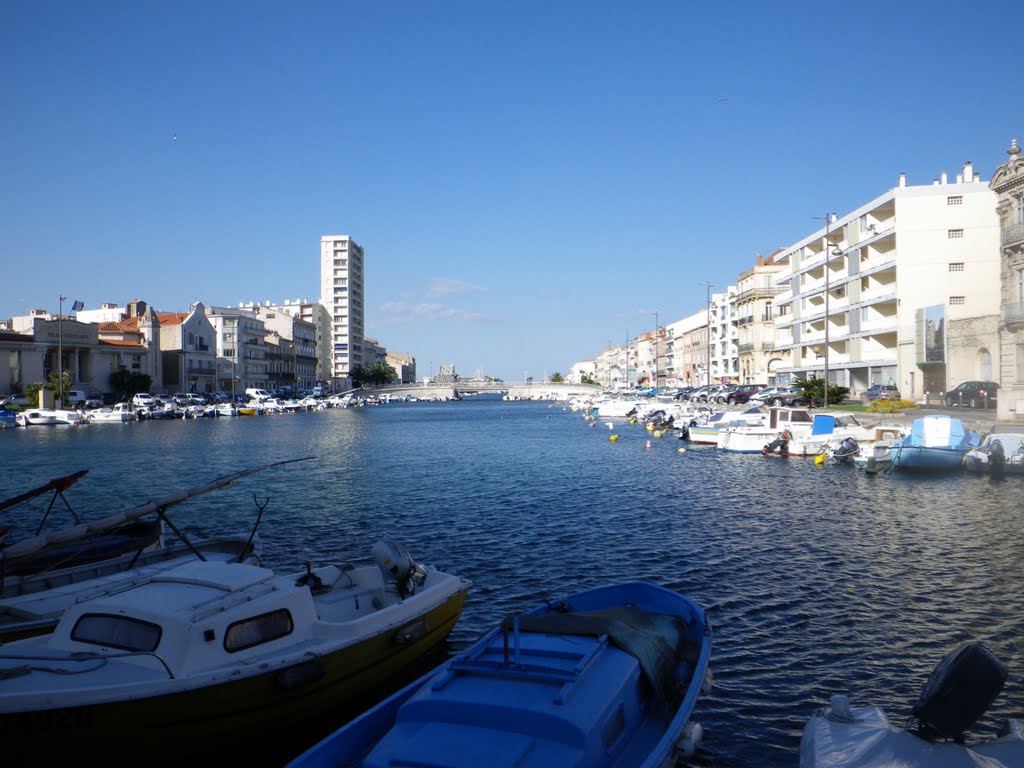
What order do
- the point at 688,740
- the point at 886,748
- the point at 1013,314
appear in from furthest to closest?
the point at 1013,314 < the point at 688,740 < the point at 886,748

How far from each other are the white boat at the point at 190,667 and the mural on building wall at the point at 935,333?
178 feet

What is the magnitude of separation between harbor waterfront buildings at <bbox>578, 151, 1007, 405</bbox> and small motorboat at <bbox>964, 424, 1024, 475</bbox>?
31.7 ft

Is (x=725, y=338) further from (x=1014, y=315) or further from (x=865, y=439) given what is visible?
(x=865, y=439)

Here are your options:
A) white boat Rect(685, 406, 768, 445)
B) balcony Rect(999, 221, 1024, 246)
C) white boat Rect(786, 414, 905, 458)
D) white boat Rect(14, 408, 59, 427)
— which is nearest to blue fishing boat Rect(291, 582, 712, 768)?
white boat Rect(786, 414, 905, 458)

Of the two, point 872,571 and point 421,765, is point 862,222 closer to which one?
point 872,571

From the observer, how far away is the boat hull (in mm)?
7578

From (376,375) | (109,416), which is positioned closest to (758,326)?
(109,416)

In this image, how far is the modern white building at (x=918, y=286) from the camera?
5434 centimetres

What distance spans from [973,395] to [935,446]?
67.6 feet

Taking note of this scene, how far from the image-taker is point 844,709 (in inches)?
287

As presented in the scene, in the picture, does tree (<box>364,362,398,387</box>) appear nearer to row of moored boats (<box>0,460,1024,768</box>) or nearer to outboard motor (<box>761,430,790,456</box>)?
outboard motor (<box>761,430,790,456</box>)

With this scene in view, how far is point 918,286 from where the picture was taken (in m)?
59.2

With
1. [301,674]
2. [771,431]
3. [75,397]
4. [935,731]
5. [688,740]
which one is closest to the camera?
[935,731]

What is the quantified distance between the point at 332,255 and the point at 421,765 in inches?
7426
